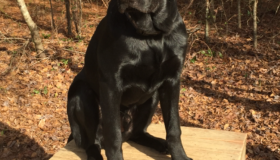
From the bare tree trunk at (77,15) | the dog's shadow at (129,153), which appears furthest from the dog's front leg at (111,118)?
the bare tree trunk at (77,15)

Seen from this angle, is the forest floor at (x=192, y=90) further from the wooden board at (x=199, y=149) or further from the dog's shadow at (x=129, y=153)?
the dog's shadow at (x=129, y=153)

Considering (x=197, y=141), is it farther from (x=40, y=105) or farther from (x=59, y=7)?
(x=59, y=7)

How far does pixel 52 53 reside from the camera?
6.37 m

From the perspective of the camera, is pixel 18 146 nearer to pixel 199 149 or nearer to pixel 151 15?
pixel 199 149

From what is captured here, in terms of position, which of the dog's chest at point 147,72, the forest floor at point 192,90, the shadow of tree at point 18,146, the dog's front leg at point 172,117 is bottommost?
the shadow of tree at point 18,146

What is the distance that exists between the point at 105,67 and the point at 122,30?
25cm

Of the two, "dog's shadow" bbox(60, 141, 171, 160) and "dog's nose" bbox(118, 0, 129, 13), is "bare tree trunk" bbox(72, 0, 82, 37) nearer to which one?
"dog's shadow" bbox(60, 141, 171, 160)

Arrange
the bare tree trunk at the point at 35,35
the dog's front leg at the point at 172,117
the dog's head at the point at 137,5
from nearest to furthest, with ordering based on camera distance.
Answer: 1. the dog's head at the point at 137,5
2. the dog's front leg at the point at 172,117
3. the bare tree trunk at the point at 35,35

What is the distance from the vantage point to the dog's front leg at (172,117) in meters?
2.12

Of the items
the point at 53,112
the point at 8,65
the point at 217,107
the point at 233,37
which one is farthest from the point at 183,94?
the point at 8,65

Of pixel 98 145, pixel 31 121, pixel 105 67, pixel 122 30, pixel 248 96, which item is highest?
pixel 122 30

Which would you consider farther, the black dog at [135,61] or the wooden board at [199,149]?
the wooden board at [199,149]

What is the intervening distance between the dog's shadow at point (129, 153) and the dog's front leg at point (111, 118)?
342mm

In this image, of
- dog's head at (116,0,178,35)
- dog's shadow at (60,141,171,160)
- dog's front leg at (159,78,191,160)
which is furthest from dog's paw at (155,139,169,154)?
dog's head at (116,0,178,35)
